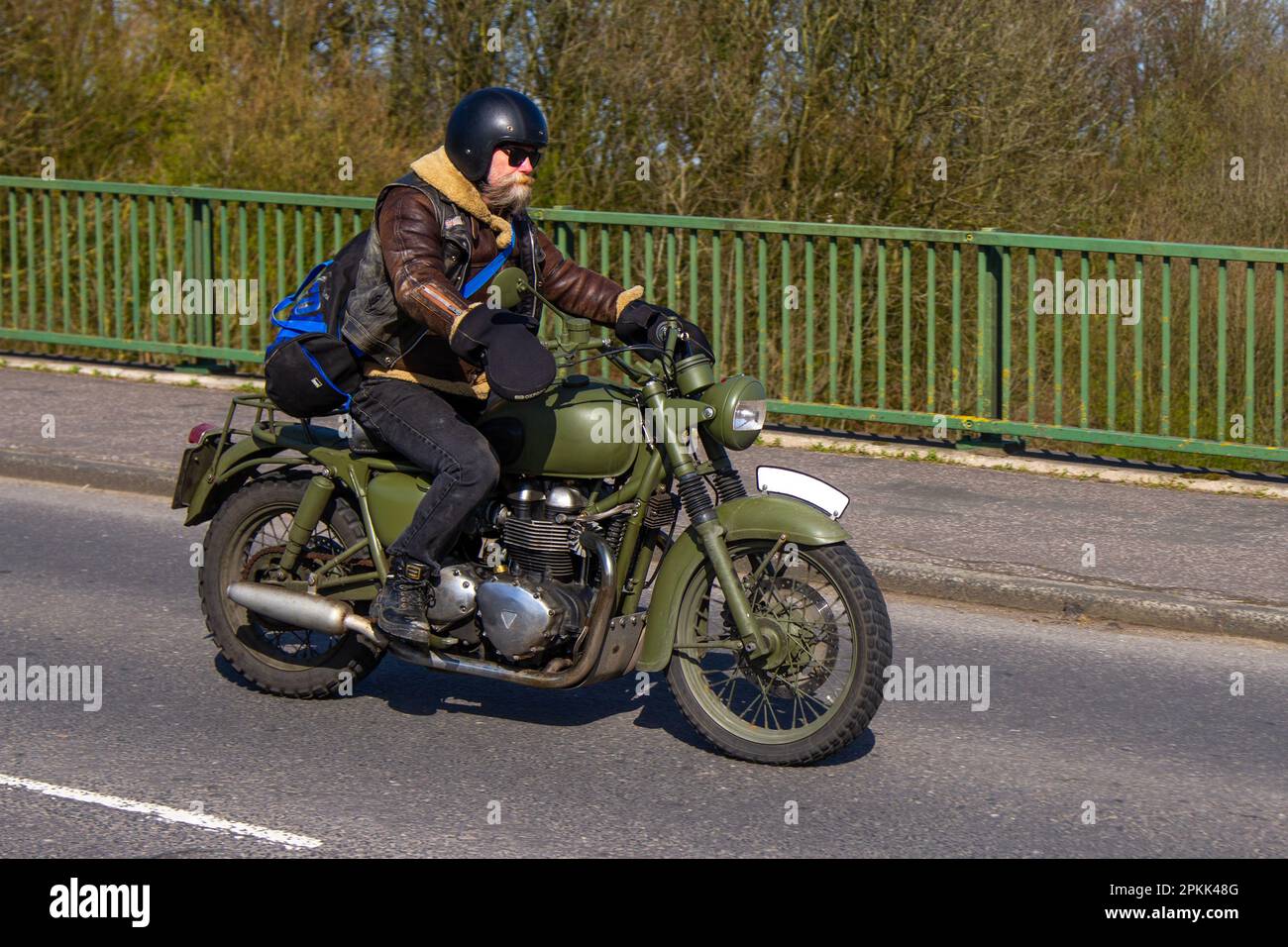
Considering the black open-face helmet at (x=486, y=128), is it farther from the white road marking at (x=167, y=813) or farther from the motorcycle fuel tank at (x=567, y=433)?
the white road marking at (x=167, y=813)

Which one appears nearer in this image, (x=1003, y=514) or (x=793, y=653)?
(x=793, y=653)

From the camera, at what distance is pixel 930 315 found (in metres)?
10.9

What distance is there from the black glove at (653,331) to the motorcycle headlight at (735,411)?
0.15 meters

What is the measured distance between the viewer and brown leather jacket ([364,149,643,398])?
5.47 m

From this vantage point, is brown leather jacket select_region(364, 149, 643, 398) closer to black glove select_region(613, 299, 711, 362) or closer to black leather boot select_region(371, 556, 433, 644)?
black glove select_region(613, 299, 711, 362)

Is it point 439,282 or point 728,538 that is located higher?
point 439,282

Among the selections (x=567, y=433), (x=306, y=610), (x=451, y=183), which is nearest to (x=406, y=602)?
(x=306, y=610)

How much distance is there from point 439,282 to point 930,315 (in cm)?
590

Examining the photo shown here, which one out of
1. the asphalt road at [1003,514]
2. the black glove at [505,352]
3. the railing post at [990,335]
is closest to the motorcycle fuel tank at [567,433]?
the black glove at [505,352]

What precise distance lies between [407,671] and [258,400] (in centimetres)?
115

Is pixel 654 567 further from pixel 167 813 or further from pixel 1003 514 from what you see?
pixel 1003 514

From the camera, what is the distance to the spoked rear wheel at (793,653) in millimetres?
5410

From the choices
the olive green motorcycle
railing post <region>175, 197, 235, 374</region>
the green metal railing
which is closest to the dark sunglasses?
the olive green motorcycle
